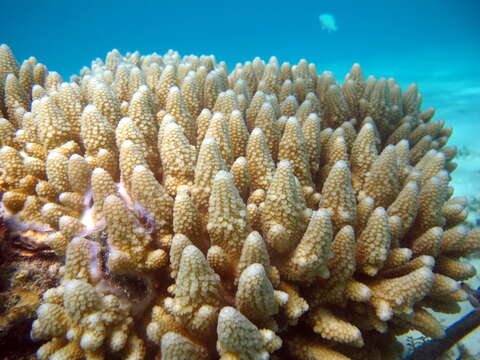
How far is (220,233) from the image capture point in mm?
1776

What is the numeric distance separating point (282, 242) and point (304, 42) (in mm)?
116908

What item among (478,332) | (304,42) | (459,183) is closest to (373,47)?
(304,42)

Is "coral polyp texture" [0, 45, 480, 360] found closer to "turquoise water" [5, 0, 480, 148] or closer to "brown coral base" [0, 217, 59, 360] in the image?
"brown coral base" [0, 217, 59, 360]

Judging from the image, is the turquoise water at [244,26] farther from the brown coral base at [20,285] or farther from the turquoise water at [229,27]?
the brown coral base at [20,285]

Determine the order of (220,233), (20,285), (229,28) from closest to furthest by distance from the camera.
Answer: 1. (220,233)
2. (20,285)
3. (229,28)

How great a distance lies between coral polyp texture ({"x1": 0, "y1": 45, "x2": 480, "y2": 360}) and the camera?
Result: 1.61 m

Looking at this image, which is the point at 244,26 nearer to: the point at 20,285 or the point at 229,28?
the point at 229,28

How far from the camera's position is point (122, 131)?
2.20 m

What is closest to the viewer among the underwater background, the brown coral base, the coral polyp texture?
the coral polyp texture

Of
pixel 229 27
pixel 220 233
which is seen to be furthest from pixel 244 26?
pixel 220 233

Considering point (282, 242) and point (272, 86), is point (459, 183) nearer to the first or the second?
point (272, 86)

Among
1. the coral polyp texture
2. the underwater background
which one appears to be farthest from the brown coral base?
the underwater background

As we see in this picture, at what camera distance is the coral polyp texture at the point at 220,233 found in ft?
5.27

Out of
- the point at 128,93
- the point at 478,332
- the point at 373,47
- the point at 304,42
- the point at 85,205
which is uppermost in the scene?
the point at 304,42
